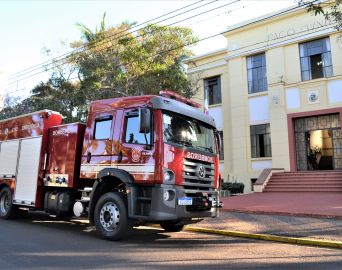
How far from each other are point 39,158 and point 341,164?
51.4 ft

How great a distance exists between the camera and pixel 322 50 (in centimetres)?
2175

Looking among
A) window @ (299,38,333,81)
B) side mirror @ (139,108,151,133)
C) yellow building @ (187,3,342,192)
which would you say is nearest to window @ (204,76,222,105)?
yellow building @ (187,3,342,192)

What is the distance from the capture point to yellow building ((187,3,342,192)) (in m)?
21.2

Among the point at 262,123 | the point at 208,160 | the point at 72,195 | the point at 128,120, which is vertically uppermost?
the point at 262,123

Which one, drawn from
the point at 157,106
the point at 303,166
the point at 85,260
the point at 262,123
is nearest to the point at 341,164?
the point at 303,166

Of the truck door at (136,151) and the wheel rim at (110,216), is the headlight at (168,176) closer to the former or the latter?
the truck door at (136,151)

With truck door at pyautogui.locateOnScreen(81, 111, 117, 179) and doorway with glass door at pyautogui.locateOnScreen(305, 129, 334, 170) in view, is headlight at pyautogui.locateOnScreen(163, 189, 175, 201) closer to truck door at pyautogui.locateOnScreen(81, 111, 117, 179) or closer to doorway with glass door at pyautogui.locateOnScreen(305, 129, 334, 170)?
truck door at pyautogui.locateOnScreen(81, 111, 117, 179)

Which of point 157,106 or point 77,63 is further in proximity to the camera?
point 77,63

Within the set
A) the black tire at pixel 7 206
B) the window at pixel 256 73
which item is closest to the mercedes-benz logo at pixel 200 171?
the black tire at pixel 7 206

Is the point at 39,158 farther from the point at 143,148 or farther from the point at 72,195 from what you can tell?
the point at 143,148

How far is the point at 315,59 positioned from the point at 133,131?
16.3 m

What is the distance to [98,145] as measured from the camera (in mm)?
9625

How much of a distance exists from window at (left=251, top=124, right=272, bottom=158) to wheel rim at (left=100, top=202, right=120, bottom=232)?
616 inches

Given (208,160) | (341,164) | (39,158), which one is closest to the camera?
(208,160)
